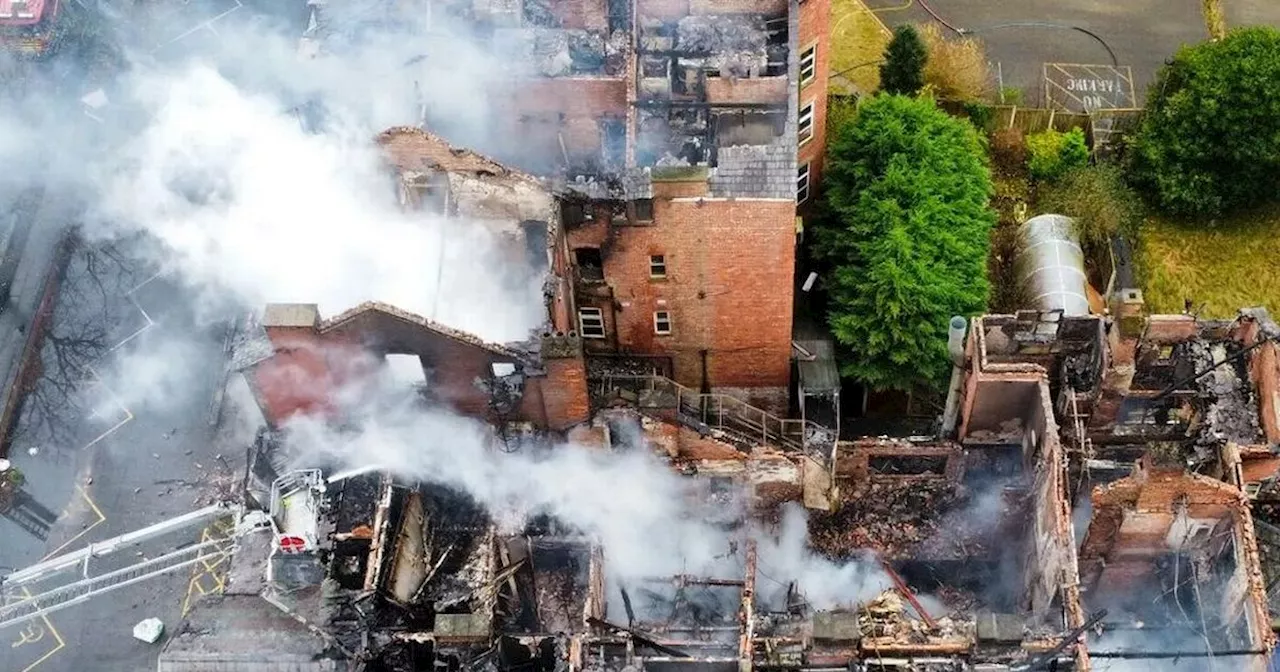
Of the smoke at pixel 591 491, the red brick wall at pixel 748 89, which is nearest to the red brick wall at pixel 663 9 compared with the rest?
the red brick wall at pixel 748 89

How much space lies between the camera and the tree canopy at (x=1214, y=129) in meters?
41.7

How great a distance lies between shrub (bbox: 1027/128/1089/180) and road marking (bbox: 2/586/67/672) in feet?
118

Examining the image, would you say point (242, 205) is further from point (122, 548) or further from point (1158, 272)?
point (1158, 272)

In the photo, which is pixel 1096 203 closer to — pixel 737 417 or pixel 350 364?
pixel 737 417

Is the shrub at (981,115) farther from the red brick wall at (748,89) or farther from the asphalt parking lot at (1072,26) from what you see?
the red brick wall at (748,89)

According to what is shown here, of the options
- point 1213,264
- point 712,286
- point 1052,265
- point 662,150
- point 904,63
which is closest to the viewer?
point 662,150

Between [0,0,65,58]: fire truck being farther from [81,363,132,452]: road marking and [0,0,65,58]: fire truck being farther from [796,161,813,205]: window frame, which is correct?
[796,161,813,205]: window frame

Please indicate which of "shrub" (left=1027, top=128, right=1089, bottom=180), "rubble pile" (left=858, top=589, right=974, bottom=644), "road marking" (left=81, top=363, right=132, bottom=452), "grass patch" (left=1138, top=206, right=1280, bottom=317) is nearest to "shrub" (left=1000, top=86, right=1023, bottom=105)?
"shrub" (left=1027, top=128, right=1089, bottom=180)

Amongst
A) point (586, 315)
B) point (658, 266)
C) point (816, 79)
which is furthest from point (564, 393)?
point (816, 79)

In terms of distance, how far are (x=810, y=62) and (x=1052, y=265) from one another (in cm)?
1108

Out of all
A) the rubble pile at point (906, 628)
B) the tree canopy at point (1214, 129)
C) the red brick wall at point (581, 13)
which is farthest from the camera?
the tree canopy at point (1214, 129)

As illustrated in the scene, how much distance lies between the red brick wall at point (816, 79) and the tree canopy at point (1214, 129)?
1194 cm

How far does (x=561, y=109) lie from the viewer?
1374 inches

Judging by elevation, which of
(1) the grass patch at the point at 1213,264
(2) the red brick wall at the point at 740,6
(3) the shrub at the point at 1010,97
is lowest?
(1) the grass patch at the point at 1213,264
